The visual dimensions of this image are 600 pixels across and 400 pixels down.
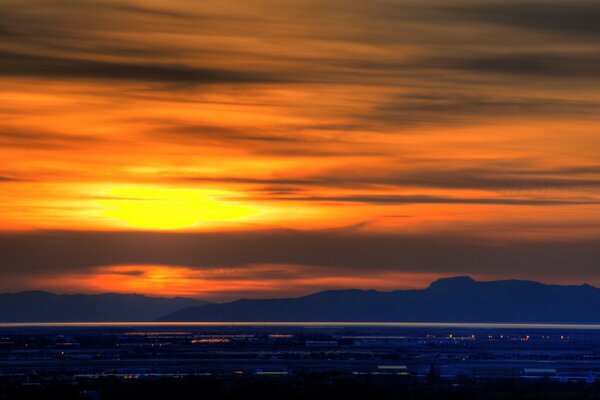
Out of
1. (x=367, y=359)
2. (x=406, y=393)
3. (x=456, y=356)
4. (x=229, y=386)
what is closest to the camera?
(x=406, y=393)

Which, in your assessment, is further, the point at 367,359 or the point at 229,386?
the point at 367,359

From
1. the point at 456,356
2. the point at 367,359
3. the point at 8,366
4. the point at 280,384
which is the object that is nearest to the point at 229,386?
the point at 280,384

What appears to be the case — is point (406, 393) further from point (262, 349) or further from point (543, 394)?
point (262, 349)

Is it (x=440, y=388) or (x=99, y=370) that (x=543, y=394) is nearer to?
(x=440, y=388)

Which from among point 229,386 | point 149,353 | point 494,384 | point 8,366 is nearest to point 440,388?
point 494,384

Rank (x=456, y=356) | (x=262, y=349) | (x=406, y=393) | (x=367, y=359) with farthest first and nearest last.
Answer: (x=262, y=349) → (x=456, y=356) → (x=367, y=359) → (x=406, y=393)

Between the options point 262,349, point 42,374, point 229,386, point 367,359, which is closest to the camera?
point 229,386
